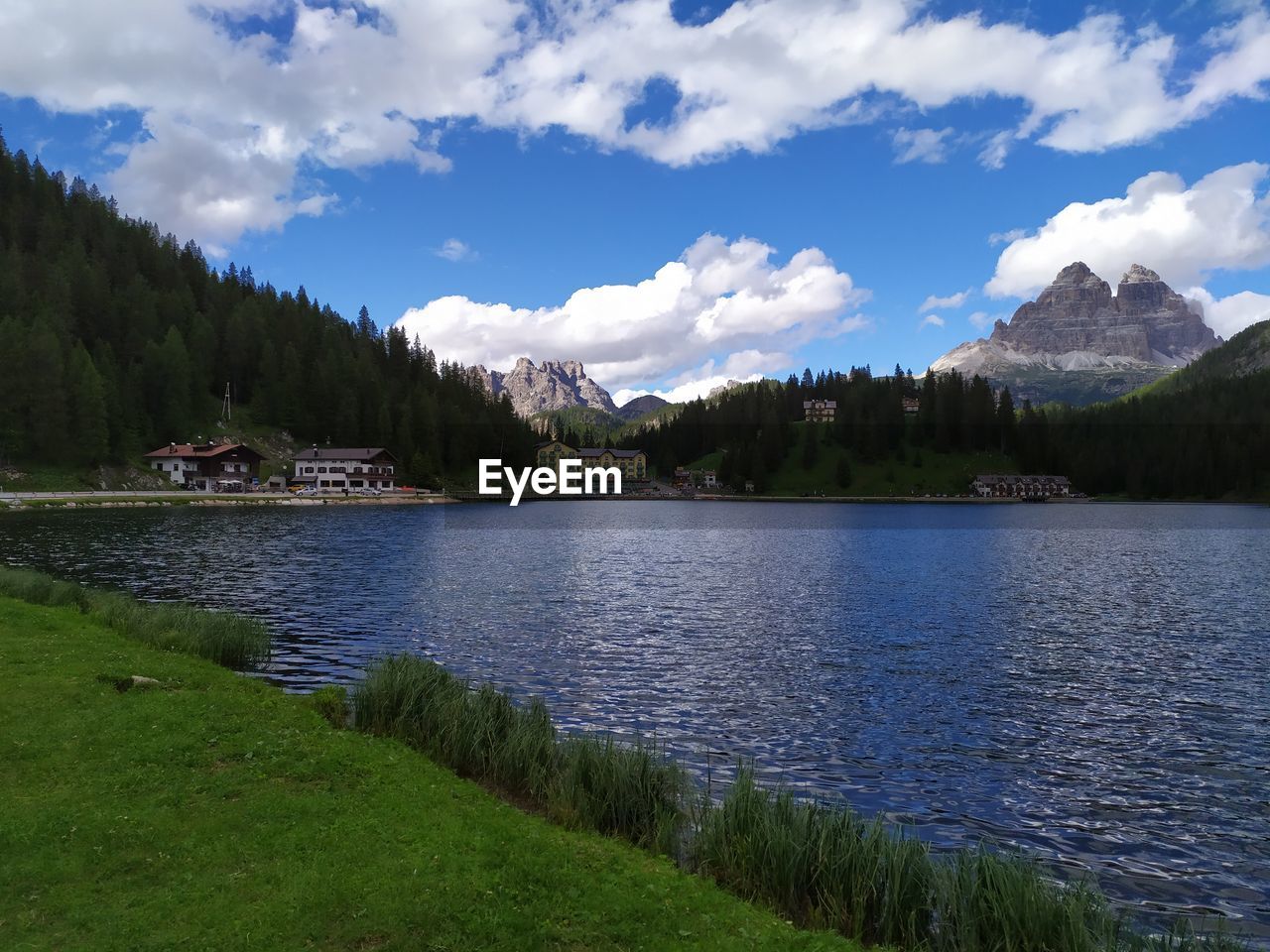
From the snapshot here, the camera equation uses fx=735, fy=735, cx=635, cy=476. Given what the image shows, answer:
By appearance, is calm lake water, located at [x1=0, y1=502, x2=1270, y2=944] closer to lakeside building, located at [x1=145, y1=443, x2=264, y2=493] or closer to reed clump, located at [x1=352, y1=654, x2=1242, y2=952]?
reed clump, located at [x1=352, y1=654, x2=1242, y2=952]

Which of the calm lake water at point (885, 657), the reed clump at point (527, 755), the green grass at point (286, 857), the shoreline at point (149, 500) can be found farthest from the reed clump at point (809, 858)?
the shoreline at point (149, 500)

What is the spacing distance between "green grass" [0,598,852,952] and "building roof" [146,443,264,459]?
183386 millimetres

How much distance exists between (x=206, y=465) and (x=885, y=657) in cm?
18751

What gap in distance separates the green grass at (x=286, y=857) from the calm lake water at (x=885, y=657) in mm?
9773

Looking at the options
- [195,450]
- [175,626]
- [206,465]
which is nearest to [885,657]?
[175,626]

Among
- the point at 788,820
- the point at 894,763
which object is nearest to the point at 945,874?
the point at 788,820

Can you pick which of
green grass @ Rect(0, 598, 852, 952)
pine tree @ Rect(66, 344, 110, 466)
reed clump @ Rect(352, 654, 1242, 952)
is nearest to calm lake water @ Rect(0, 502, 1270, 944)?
reed clump @ Rect(352, 654, 1242, 952)

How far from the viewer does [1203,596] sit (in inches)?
2363

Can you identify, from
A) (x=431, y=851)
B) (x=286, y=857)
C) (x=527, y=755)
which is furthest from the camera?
(x=527, y=755)

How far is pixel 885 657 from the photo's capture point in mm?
37875

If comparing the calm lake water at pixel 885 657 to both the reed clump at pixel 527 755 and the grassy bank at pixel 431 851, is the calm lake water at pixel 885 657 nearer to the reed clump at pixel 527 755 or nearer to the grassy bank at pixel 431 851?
the grassy bank at pixel 431 851

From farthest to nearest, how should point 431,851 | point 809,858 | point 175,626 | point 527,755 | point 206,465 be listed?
point 206,465 → point 175,626 → point 527,755 → point 809,858 → point 431,851

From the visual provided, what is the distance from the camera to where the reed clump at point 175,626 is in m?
30.4

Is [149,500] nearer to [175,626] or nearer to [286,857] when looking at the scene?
[175,626]
